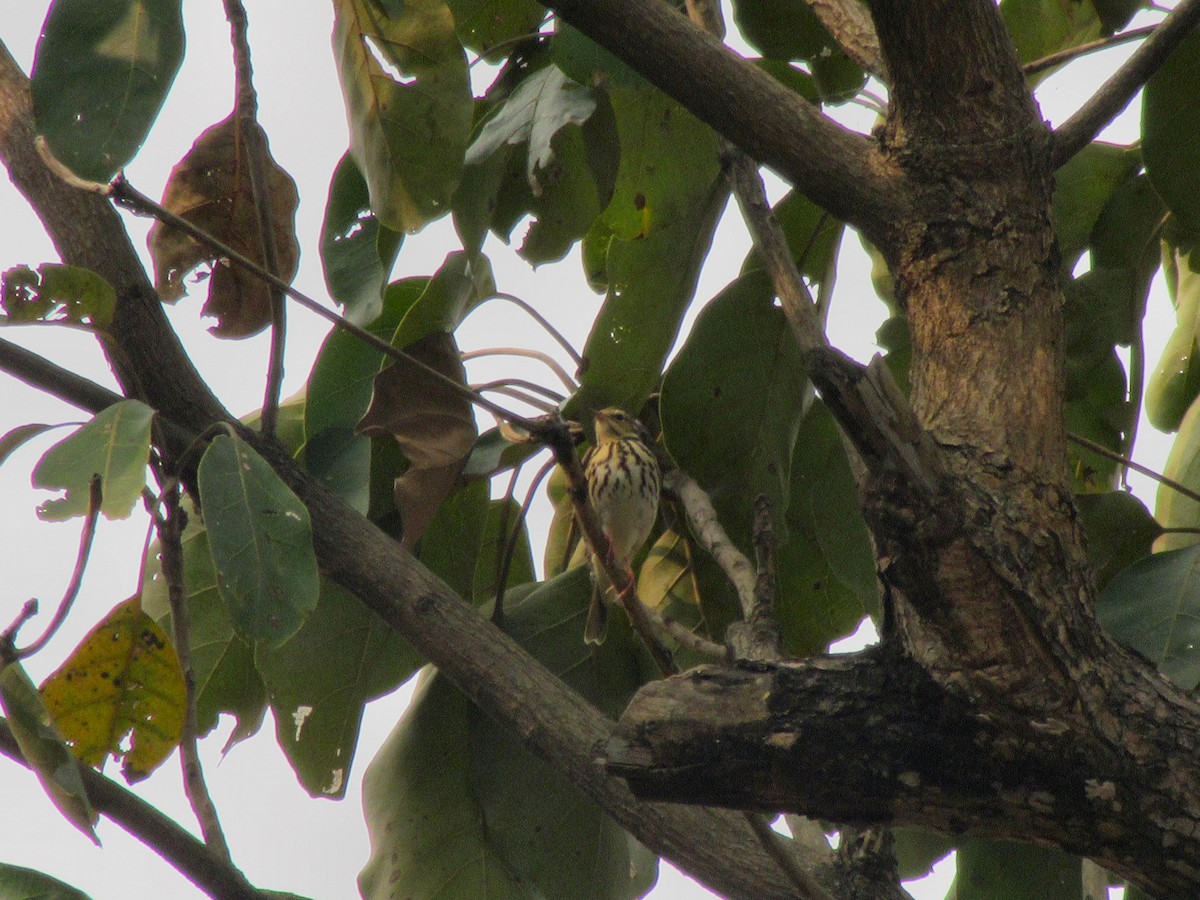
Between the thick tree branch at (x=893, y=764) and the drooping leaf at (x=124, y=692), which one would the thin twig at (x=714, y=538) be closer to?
the thick tree branch at (x=893, y=764)

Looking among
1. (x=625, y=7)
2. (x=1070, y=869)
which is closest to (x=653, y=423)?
(x=1070, y=869)

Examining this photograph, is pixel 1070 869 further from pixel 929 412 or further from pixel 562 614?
pixel 929 412

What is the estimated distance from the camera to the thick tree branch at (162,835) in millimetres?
1266

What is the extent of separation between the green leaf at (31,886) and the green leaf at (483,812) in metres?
1.05

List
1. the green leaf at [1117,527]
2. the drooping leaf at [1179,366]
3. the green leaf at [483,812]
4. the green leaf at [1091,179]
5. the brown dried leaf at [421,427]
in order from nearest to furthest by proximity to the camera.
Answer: the brown dried leaf at [421,427] < the green leaf at [1117,527] < the green leaf at [483,812] < the green leaf at [1091,179] < the drooping leaf at [1179,366]

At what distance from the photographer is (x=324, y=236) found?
7.49ft

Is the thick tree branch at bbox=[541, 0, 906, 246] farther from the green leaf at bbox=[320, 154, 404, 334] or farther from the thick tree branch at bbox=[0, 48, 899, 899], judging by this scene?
the green leaf at bbox=[320, 154, 404, 334]

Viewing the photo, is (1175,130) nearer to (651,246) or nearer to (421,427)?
(651,246)

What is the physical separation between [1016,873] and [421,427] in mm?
1193

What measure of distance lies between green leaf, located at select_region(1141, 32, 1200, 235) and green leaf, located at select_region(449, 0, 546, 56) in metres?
1.12

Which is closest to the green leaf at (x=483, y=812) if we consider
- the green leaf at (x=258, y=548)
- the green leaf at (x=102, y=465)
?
the green leaf at (x=258, y=548)

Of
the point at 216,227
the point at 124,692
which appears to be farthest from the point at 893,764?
the point at 216,227

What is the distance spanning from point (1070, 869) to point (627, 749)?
4.07 ft

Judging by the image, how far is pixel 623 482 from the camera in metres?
3.52
